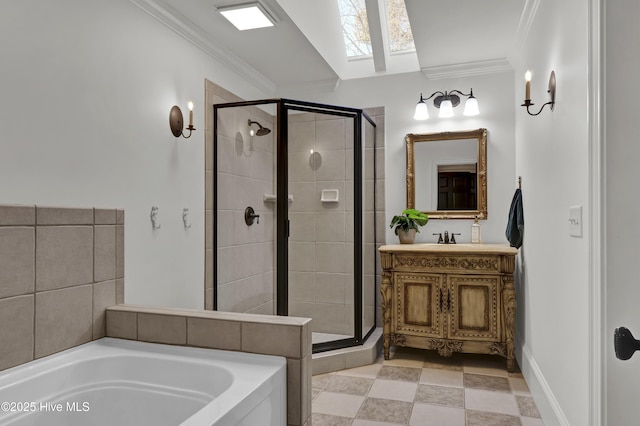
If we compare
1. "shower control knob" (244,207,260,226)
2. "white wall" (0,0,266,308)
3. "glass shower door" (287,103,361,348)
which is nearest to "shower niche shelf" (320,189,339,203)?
"glass shower door" (287,103,361,348)

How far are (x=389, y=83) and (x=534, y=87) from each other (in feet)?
4.64

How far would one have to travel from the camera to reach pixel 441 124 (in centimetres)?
363

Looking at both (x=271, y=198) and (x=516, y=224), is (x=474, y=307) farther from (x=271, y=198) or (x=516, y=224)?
(x=271, y=198)

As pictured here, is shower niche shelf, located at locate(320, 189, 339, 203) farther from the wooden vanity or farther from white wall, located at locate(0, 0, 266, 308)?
white wall, located at locate(0, 0, 266, 308)

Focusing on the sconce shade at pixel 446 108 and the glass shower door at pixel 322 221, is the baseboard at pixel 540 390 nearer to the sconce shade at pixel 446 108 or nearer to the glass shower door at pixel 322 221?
the glass shower door at pixel 322 221

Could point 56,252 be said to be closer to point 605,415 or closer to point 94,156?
point 94,156

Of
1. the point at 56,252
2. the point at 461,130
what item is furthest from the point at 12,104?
the point at 461,130

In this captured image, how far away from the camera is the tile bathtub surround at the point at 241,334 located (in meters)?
1.58

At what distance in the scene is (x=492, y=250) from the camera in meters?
2.99

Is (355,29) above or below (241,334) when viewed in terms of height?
above

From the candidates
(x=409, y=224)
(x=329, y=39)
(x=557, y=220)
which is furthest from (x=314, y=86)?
(x=557, y=220)

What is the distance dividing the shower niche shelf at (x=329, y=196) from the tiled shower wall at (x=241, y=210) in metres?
0.42

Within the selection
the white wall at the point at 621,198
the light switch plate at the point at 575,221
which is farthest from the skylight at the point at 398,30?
the white wall at the point at 621,198

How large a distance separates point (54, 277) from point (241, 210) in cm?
148
